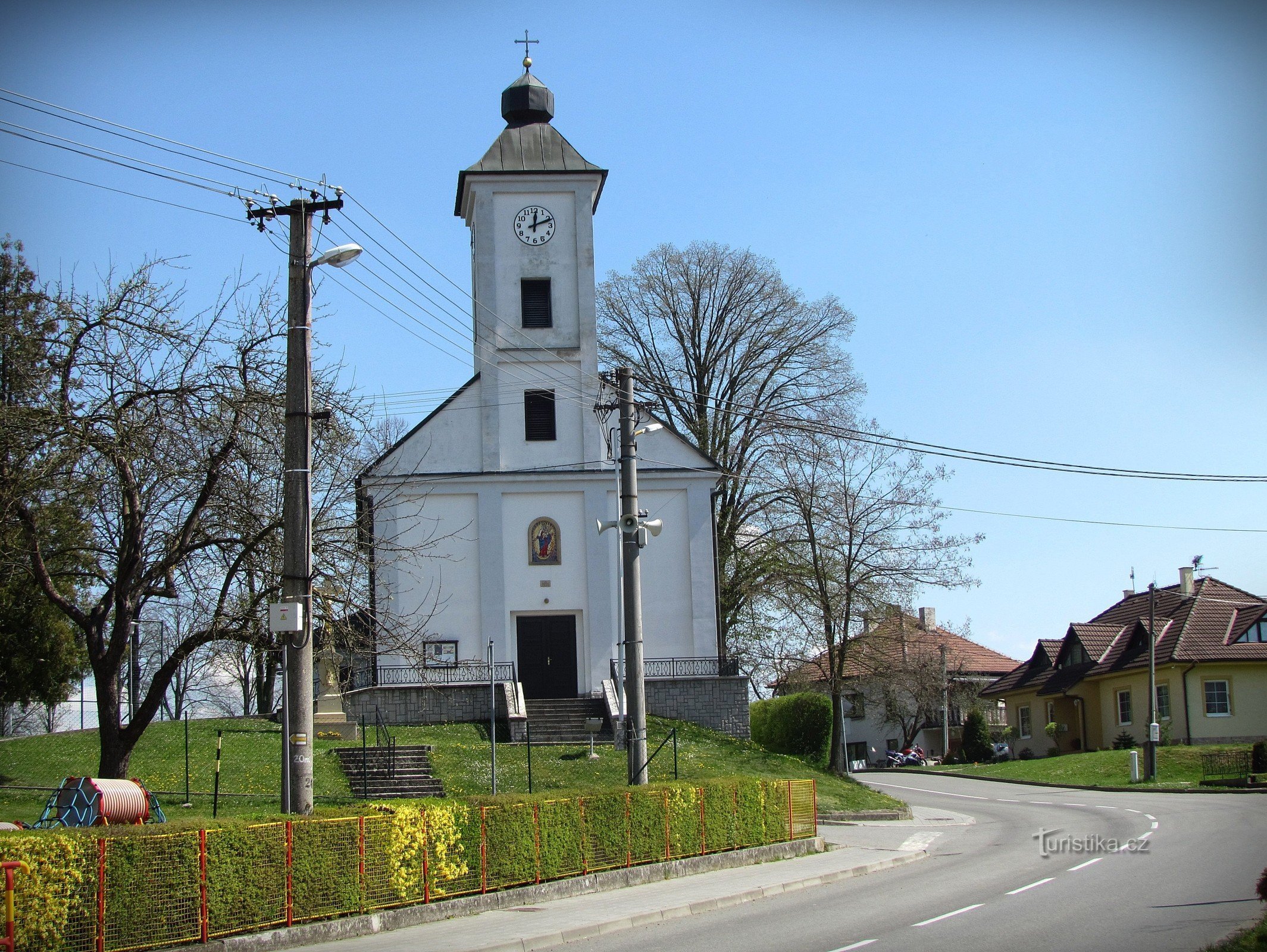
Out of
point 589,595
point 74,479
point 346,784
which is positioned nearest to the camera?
point 74,479

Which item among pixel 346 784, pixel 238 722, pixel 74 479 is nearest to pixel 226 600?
pixel 74 479

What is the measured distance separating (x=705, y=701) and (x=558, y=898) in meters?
18.0

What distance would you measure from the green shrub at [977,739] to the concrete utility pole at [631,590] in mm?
40823

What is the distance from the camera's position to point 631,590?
1917cm

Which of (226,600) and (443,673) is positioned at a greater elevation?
(226,600)

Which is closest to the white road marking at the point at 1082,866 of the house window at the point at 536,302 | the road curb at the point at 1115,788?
the road curb at the point at 1115,788

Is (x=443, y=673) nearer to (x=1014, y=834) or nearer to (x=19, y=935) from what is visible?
(x=1014, y=834)

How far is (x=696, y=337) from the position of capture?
4562 centimetres

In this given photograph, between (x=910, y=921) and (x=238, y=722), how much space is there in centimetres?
2274

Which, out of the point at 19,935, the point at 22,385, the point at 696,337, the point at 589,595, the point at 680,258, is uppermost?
the point at 680,258

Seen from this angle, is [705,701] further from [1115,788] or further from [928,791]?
[1115,788]

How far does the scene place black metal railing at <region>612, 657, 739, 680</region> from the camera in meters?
34.5

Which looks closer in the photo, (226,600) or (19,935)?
(19,935)

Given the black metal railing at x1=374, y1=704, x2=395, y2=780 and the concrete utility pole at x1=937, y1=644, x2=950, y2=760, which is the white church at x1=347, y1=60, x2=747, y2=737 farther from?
the concrete utility pole at x1=937, y1=644, x2=950, y2=760
